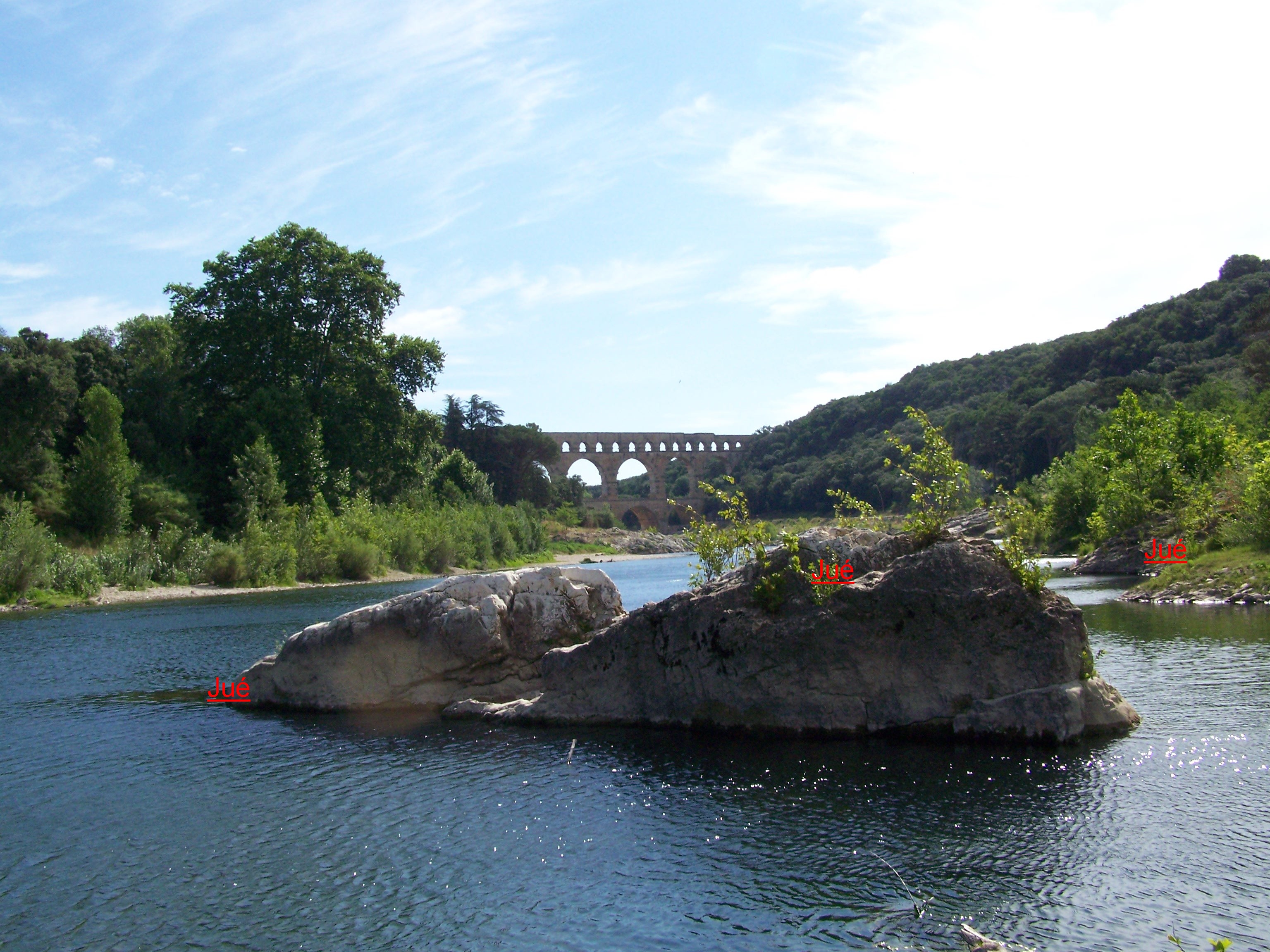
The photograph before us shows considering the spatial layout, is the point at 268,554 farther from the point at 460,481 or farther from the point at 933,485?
the point at 933,485

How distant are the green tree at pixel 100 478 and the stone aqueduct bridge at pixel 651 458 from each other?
81.4 m

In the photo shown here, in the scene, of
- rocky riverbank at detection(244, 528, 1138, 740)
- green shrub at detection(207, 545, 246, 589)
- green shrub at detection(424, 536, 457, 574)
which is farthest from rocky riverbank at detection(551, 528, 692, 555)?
rocky riverbank at detection(244, 528, 1138, 740)

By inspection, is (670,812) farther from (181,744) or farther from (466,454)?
(466,454)

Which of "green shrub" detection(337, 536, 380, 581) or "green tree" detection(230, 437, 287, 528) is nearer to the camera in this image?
"green tree" detection(230, 437, 287, 528)

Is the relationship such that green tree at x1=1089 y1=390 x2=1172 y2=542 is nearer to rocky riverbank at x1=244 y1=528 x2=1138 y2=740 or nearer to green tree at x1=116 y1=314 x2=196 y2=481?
rocky riverbank at x1=244 y1=528 x2=1138 y2=740

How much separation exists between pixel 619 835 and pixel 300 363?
45.0 m

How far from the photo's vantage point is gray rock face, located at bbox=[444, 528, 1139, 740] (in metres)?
10.9

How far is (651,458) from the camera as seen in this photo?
440 feet

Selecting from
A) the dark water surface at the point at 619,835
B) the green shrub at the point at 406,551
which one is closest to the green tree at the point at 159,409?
the green shrub at the point at 406,551

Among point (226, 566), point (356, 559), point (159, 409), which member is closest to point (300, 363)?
point (159, 409)

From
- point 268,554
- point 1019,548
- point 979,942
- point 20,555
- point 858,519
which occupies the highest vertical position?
point 20,555

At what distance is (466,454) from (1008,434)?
45927 mm

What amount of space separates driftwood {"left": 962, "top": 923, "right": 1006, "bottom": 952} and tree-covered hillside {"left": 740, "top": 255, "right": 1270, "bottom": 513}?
123 ft

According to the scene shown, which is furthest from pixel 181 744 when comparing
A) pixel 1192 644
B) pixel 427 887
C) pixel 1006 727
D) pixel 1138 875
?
pixel 1192 644
